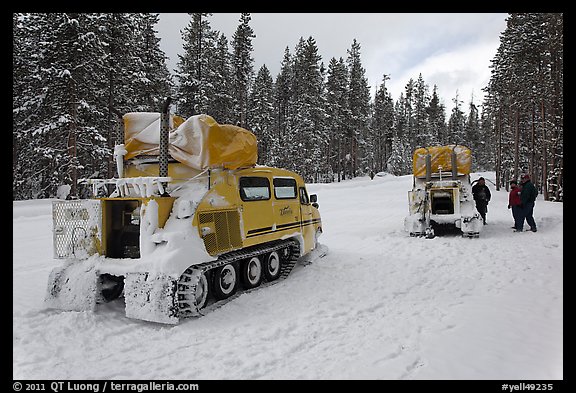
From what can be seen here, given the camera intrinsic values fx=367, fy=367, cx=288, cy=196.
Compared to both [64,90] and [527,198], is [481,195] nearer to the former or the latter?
[527,198]

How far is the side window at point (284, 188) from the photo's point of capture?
313 inches

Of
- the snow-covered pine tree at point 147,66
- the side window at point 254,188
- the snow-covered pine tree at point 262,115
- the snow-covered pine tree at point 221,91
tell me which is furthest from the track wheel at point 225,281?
the snow-covered pine tree at point 262,115

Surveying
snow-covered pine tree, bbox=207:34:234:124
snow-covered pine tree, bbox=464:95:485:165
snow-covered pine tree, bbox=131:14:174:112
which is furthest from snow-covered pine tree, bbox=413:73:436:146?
snow-covered pine tree, bbox=131:14:174:112

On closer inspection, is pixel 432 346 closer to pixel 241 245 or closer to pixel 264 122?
pixel 241 245

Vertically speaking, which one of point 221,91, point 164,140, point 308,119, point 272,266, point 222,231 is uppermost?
point 221,91

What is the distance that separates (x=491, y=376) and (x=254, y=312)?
3349mm

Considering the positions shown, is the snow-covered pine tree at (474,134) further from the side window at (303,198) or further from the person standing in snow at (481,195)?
the side window at (303,198)

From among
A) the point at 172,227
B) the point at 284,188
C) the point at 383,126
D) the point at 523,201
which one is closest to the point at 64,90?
the point at 284,188

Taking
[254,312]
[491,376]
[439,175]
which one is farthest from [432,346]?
[439,175]

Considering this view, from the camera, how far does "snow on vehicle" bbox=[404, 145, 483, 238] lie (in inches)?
484

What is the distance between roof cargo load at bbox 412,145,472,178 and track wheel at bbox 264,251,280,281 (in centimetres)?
870

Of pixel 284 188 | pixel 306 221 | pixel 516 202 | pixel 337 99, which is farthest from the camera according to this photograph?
pixel 337 99

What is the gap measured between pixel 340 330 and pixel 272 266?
3029 mm

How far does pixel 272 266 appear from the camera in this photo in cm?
773
